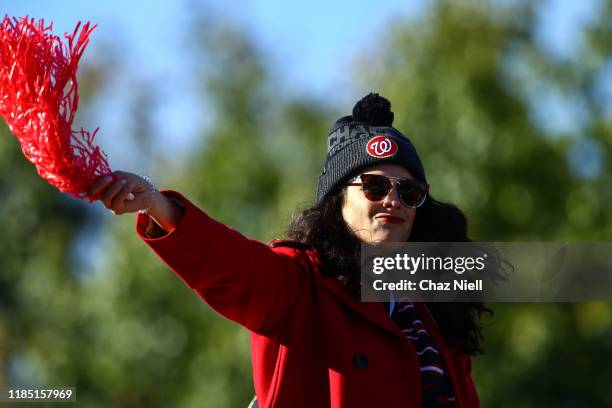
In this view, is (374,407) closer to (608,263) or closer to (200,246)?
(200,246)

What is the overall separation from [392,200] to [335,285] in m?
0.34

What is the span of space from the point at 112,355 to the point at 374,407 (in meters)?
10.9

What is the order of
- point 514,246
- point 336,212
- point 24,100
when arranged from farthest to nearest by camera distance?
point 514,246
point 336,212
point 24,100

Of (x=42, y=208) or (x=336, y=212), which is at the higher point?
(x=42, y=208)

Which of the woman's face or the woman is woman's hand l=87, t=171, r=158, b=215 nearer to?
the woman

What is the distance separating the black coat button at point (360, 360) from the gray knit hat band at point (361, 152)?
0.64m

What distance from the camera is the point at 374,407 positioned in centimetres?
301

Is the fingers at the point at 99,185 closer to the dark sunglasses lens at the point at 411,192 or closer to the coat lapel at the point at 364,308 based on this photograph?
the coat lapel at the point at 364,308

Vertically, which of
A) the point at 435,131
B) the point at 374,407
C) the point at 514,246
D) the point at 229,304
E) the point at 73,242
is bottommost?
the point at 374,407

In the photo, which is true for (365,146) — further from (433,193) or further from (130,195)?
(433,193)

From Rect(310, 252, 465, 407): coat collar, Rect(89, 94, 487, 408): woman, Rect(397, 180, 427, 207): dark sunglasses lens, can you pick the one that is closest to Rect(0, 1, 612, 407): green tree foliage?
Rect(89, 94, 487, 408): woman

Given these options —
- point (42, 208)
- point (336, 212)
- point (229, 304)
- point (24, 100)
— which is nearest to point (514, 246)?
point (336, 212)

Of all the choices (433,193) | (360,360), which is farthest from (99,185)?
(433,193)

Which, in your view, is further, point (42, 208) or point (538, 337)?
point (42, 208)
